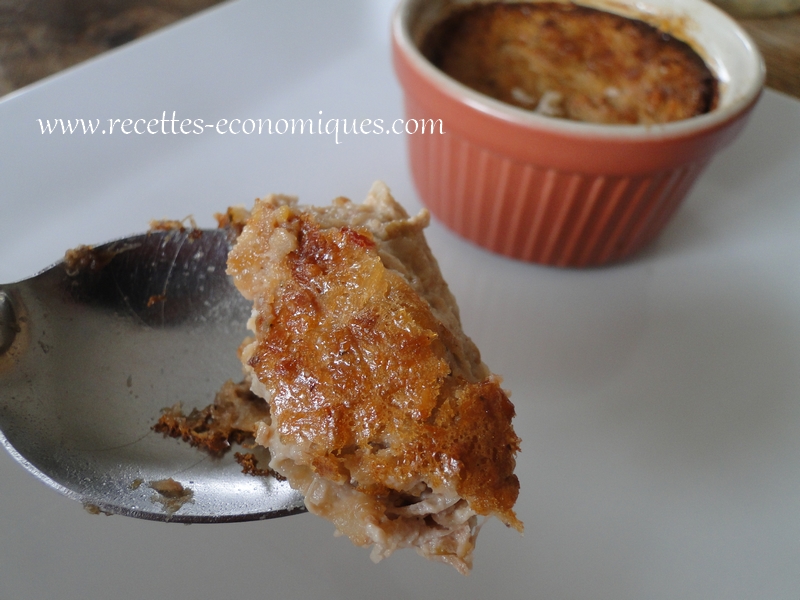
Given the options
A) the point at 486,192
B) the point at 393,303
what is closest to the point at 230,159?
the point at 486,192

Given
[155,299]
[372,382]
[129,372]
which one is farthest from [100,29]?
[372,382]

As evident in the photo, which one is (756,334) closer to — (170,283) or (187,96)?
(170,283)

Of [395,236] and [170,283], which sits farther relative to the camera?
[170,283]

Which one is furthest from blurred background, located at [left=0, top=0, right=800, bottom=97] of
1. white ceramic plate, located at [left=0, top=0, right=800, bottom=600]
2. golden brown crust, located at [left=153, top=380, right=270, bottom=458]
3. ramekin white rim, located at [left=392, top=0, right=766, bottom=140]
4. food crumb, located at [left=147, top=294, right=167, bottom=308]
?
golden brown crust, located at [left=153, top=380, right=270, bottom=458]

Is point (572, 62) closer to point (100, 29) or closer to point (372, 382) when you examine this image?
point (372, 382)

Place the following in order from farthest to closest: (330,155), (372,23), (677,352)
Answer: (372,23) → (330,155) → (677,352)

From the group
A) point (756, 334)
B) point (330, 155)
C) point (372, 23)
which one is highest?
point (372, 23)
